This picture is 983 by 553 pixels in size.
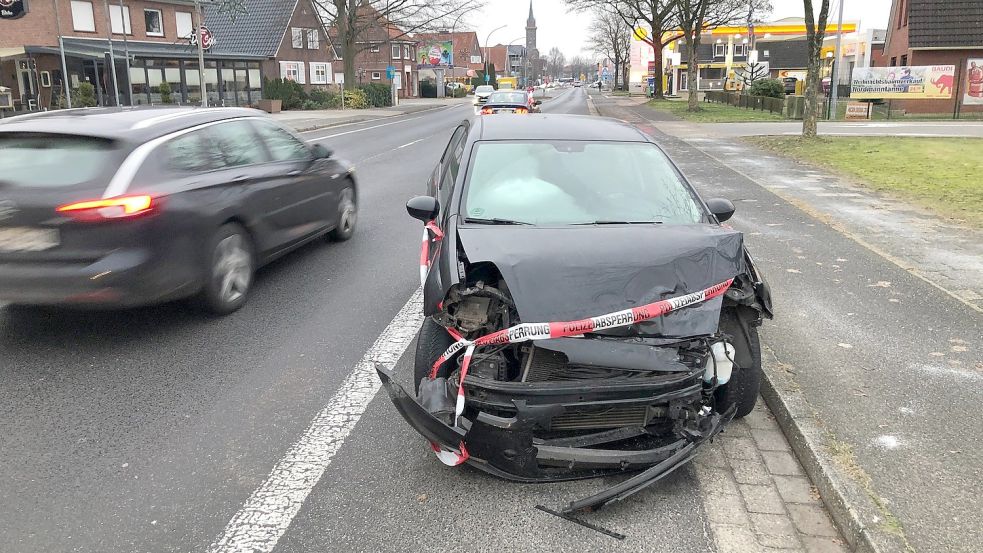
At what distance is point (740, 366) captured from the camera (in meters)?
3.88

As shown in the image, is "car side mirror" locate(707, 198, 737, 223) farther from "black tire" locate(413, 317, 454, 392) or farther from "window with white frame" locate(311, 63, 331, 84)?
"window with white frame" locate(311, 63, 331, 84)

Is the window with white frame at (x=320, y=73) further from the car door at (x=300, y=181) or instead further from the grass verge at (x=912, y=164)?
the car door at (x=300, y=181)

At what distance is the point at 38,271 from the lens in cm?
486

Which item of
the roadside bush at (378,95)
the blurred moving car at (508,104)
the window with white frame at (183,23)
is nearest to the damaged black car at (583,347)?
the blurred moving car at (508,104)

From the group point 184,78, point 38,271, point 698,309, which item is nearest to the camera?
point 698,309

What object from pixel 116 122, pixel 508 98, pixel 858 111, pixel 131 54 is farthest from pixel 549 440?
pixel 131 54

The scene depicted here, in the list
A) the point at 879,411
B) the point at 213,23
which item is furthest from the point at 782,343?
the point at 213,23

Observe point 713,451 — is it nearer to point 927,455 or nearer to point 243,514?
point 927,455

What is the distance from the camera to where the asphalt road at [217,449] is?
10.3ft

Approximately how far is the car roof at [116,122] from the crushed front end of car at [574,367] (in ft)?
10.1

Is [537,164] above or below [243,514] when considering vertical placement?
above

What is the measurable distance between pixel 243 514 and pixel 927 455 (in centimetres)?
326

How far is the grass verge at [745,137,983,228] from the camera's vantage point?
11034 millimetres

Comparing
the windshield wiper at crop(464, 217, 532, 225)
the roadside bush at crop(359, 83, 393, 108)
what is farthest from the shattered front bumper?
the roadside bush at crop(359, 83, 393, 108)
